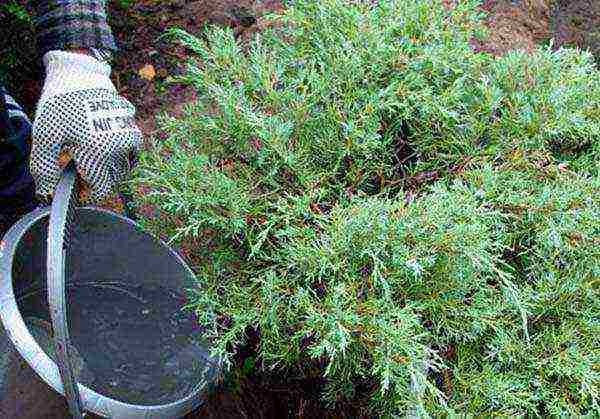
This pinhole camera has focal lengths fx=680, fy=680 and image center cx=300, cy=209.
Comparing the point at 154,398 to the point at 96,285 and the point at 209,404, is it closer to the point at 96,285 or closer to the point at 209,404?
the point at 209,404

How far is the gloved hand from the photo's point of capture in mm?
1676

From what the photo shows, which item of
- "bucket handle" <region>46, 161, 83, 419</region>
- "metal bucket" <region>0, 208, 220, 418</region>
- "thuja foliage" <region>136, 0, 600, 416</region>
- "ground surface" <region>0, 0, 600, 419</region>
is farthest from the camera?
"ground surface" <region>0, 0, 600, 419</region>

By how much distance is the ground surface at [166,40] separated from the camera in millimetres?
2953

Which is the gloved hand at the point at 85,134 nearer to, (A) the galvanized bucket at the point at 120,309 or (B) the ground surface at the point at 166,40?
(A) the galvanized bucket at the point at 120,309

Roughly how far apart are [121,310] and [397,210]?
3.09 ft

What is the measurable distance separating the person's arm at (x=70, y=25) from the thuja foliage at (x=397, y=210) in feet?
1.30

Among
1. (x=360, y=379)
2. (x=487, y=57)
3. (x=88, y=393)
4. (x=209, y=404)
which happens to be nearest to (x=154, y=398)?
(x=209, y=404)

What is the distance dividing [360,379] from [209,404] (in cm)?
47

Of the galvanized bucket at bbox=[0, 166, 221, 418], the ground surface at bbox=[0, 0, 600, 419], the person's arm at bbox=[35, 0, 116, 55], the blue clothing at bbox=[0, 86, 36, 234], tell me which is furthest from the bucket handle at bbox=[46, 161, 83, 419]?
the ground surface at bbox=[0, 0, 600, 419]

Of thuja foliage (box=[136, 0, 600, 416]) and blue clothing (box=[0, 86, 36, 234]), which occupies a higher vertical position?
thuja foliage (box=[136, 0, 600, 416])

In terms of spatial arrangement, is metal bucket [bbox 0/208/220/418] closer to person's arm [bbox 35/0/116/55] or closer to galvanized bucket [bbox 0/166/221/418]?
galvanized bucket [bbox 0/166/221/418]

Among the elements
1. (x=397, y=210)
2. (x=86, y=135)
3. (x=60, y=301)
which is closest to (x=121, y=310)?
(x=86, y=135)

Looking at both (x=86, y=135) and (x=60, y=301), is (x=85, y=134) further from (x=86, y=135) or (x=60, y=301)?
(x=60, y=301)

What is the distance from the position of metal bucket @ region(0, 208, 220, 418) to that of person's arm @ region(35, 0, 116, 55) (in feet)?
1.68
